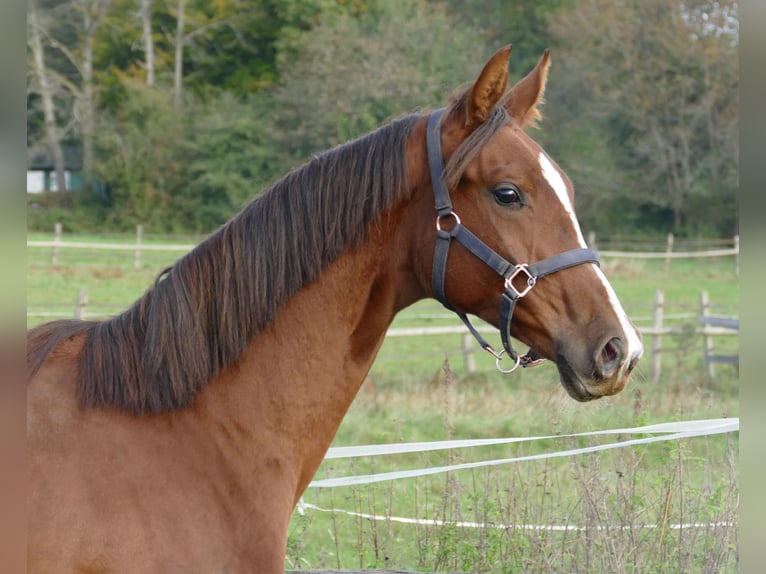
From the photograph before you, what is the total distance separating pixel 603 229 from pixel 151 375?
103 ft

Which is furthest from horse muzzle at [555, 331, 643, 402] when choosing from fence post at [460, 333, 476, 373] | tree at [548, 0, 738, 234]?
tree at [548, 0, 738, 234]

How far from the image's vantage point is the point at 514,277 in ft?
7.59

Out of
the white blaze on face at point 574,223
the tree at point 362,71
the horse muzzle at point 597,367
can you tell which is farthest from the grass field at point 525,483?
the tree at point 362,71

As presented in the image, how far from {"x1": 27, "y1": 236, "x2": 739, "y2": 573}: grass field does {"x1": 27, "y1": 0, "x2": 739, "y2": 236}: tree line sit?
1616 cm

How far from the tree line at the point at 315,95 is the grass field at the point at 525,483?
53.0ft

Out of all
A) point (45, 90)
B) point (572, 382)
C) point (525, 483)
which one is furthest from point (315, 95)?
point (572, 382)

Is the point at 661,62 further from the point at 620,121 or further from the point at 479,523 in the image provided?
the point at 479,523

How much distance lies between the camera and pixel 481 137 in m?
2.37

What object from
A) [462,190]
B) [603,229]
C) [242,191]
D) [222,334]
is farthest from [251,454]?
[603,229]

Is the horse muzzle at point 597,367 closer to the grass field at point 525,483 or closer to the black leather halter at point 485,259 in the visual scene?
the black leather halter at point 485,259

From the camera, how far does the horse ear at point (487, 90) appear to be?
7.68ft

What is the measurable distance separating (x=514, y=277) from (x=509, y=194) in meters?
0.24

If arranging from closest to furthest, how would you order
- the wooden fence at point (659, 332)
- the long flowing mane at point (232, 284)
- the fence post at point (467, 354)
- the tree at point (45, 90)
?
1. the long flowing mane at point (232, 284)
2. the wooden fence at point (659, 332)
3. the fence post at point (467, 354)
4. the tree at point (45, 90)

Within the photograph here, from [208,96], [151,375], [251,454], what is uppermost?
[208,96]
